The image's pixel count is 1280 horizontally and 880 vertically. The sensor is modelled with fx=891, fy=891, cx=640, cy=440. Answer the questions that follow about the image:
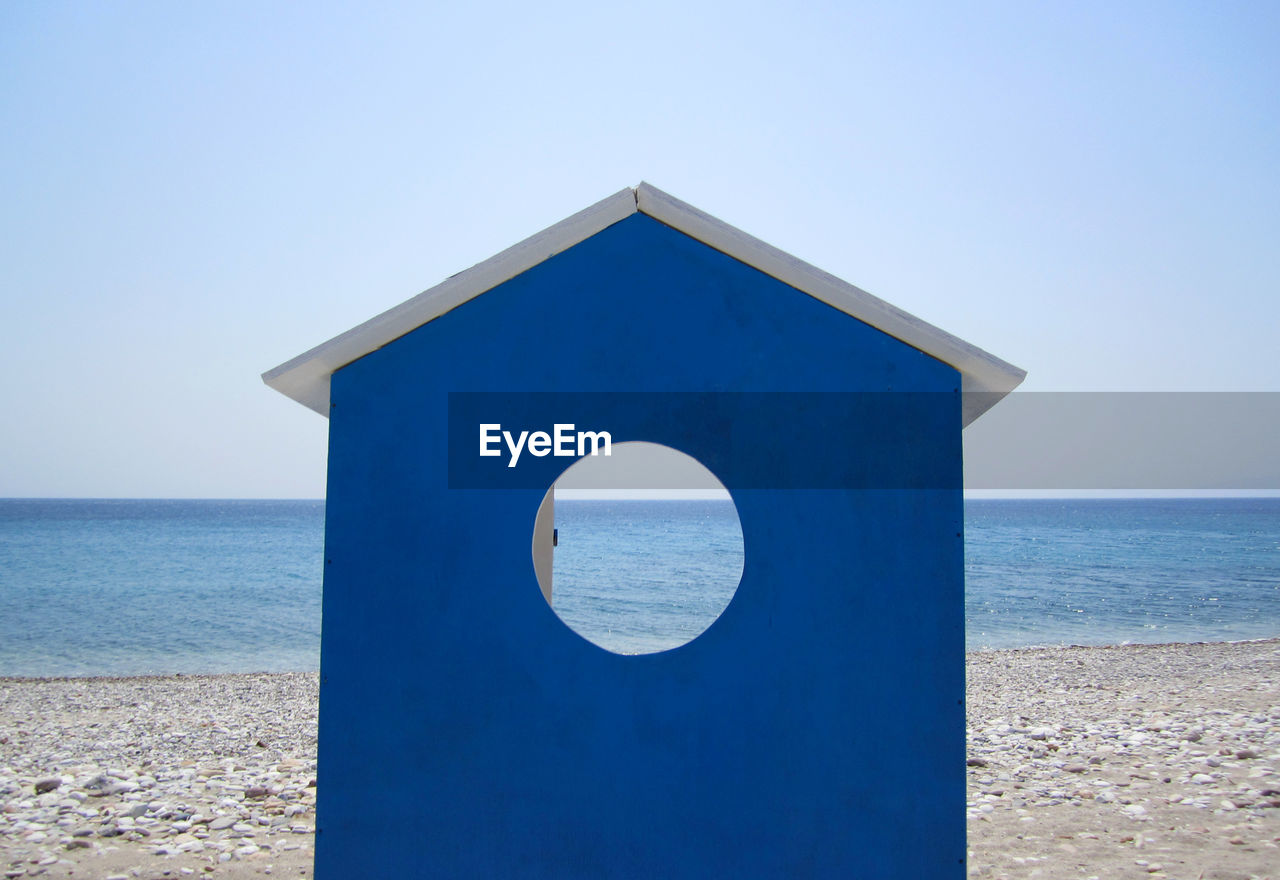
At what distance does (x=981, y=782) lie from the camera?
7.40 m

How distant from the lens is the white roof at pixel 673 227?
4.00 meters

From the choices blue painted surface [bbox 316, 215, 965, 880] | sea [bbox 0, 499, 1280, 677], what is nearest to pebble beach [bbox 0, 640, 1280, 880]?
blue painted surface [bbox 316, 215, 965, 880]

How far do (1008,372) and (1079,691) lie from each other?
35.3ft

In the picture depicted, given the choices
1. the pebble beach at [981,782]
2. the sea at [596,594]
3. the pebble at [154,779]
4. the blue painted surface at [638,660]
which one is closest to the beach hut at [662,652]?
the blue painted surface at [638,660]

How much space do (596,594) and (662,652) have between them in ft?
109

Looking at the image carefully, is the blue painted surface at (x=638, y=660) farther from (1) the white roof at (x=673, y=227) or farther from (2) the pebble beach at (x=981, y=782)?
(2) the pebble beach at (x=981, y=782)

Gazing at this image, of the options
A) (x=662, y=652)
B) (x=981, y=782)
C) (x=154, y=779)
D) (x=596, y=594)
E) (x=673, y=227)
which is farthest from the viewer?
(x=596, y=594)

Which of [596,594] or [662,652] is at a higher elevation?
[662,652]

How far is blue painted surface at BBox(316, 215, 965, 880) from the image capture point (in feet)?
12.7

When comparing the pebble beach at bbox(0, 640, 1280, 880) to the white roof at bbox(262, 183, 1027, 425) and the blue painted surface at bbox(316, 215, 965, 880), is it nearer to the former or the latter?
the blue painted surface at bbox(316, 215, 965, 880)

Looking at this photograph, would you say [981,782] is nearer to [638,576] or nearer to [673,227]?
[673,227]

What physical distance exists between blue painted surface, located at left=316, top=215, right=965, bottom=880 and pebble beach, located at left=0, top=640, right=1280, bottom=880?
2026 millimetres

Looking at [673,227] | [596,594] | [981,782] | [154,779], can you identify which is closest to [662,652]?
[673,227]

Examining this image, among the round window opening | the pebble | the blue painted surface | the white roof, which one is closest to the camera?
the blue painted surface
